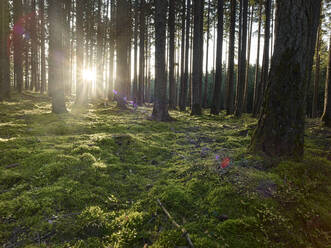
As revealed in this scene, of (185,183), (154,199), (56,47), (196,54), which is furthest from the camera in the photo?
(196,54)

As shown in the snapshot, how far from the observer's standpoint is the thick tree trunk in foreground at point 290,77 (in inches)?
163

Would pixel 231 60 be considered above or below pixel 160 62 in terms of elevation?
above

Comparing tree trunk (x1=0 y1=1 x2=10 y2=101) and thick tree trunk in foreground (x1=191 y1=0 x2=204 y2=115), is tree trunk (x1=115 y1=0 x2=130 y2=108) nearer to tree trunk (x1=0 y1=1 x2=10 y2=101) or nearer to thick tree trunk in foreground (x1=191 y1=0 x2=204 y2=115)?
thick tree trunk in foreground (x1=191 y1=0 x2=204 y2=115)

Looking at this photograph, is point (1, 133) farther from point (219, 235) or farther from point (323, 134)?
point (323, 134)

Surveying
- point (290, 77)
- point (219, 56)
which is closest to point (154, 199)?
point (290, 77)

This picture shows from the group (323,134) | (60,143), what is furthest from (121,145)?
(323,134)

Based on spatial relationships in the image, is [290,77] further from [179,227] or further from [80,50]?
[80,50]

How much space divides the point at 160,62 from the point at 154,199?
8950 millimetres

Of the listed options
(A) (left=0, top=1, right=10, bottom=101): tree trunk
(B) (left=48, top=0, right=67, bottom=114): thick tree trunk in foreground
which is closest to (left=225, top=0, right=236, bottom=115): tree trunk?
(B) (left=48, top=0, right=67, bottom=114): thick tree trunk in foreground

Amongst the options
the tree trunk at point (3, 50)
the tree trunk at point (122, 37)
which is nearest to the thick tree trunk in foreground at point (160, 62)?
the tree trunk at point (122, 37)

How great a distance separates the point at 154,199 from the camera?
10.9 feet

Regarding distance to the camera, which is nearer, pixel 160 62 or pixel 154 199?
pixel 154 199

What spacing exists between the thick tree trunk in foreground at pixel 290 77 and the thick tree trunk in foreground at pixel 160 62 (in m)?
7.04

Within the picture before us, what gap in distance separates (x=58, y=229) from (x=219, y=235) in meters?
2.26
